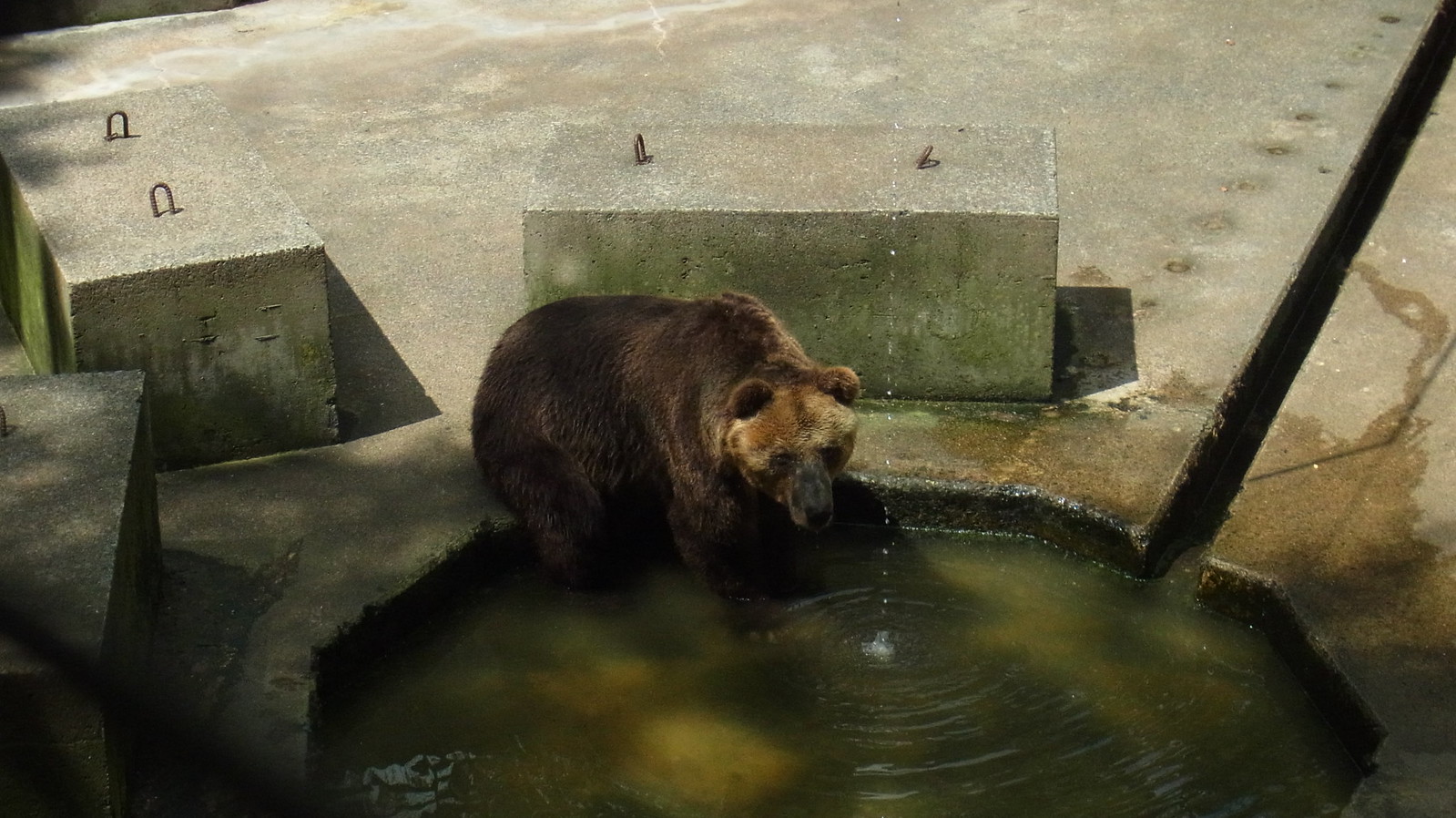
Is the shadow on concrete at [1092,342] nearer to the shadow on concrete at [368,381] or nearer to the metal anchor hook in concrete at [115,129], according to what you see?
the shadow on concrete at [368,381]

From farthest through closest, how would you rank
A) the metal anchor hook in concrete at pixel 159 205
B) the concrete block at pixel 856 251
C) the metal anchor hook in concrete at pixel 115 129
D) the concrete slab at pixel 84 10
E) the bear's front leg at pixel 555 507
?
Result: the concrete slab at pixel 84 10 < the metal anchor hook in concrete at pixel 115 129 < the concrete block at pixel 856 251 < the metal anchor hook in concrete at pixel 159 205 < the bear's front leg at pixel 555 507

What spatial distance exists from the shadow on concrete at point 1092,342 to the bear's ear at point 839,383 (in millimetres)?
1649

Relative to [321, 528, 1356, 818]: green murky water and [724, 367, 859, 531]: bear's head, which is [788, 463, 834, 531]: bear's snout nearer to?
[724, 367, 859, 531]: bear's head

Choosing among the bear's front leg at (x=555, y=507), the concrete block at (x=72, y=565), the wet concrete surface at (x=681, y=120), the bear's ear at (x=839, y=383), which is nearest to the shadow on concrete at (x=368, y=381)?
the wet concrete surface at (x=681, y=120)

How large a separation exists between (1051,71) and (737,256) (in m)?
4.52

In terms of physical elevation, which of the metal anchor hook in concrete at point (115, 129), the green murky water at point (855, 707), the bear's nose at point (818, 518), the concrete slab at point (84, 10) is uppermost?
the metal anchor hook in concrete at point (115, 129)

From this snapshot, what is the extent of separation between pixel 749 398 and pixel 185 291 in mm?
2192

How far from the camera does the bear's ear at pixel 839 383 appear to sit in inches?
207

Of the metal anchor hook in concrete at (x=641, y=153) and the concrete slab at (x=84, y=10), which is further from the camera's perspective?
the concrete slab at (x=84, y=10)

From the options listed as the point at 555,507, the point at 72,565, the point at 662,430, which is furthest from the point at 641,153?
the point at 72,565

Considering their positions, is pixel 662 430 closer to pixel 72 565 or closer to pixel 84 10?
pixel 72 565

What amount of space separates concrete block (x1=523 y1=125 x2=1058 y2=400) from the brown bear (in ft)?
1.48

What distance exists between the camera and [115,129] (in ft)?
23.3

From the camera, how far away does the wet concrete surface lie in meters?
5.72
